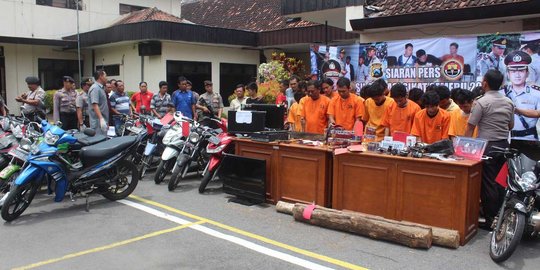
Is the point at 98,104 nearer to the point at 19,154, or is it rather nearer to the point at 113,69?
the point at 19,154

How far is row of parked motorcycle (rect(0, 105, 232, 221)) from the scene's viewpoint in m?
5.76

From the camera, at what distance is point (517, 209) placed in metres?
4.40

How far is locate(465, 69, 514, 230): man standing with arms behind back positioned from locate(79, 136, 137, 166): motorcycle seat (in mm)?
4609

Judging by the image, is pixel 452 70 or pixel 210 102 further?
pixel 210 102

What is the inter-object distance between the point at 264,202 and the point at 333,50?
4188mm

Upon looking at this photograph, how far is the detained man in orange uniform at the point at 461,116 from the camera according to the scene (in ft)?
18.8

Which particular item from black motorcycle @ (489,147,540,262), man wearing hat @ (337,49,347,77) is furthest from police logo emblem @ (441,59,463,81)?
black motorcycle @ (489,147,540,262)

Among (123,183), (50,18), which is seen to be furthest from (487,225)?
(50,18)

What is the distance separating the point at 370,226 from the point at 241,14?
2196 cm

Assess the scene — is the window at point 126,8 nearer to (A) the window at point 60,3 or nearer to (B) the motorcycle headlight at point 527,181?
(A) the window at point 60,3

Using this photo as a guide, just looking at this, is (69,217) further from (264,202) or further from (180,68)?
(180,68)

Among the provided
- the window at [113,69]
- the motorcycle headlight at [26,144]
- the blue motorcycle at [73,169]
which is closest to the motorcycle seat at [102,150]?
the blue motorcycle at [73,169]

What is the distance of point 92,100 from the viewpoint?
7.99 meters

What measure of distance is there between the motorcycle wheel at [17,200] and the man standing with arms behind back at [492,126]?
539 centimetres
